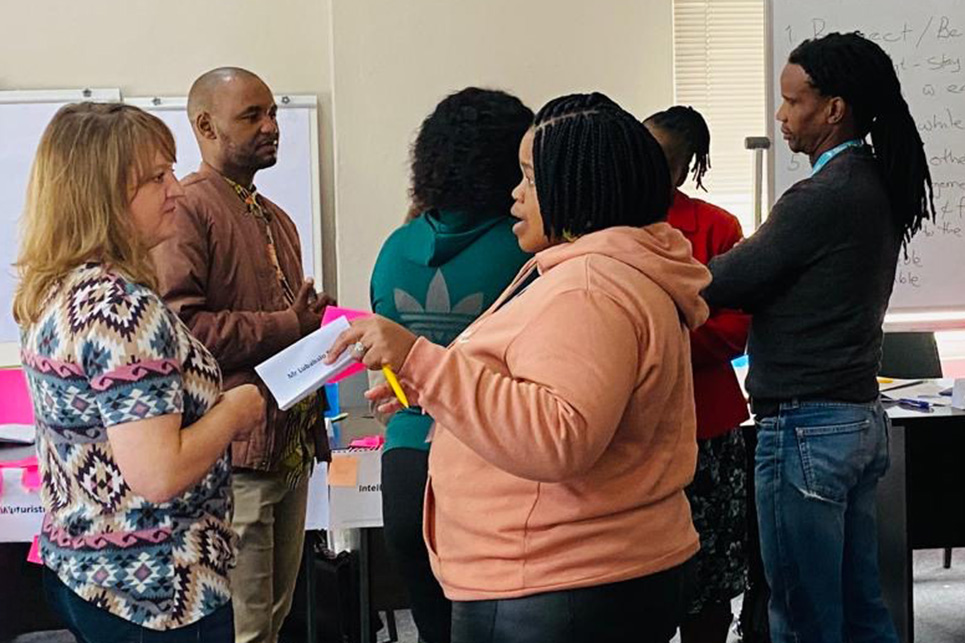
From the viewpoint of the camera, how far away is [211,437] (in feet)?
5.16

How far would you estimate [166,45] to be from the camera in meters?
4.11

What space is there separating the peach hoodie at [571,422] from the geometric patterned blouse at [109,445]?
1.13 ft

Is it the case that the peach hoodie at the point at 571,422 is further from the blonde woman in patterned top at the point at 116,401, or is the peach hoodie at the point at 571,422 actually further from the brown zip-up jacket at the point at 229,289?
the brown zip-up jacket at the point at 229,289

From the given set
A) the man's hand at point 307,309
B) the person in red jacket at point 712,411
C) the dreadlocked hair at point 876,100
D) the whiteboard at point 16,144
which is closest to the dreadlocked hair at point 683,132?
the person in red jacket at point 712,411

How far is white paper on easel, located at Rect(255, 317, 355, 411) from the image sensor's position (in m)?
1.66

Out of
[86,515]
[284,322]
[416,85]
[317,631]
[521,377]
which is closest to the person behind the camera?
[521,377]

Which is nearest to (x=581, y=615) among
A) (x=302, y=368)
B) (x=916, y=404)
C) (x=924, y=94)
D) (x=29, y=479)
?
(x=302, y=368)

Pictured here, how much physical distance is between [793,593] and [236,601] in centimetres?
114

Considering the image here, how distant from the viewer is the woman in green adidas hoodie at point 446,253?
1.96 m

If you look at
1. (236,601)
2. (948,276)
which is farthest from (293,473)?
(948,276)

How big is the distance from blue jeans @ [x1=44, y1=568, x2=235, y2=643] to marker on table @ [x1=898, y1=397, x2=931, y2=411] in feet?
7.82

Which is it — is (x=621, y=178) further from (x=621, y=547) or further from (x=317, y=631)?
→ (x=317, y=631)

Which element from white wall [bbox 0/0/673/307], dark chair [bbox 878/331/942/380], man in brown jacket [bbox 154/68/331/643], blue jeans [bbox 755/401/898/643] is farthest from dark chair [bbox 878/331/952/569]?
man in brown jacket [bbox 154/68/331/643]

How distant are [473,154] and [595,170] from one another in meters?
0.54
